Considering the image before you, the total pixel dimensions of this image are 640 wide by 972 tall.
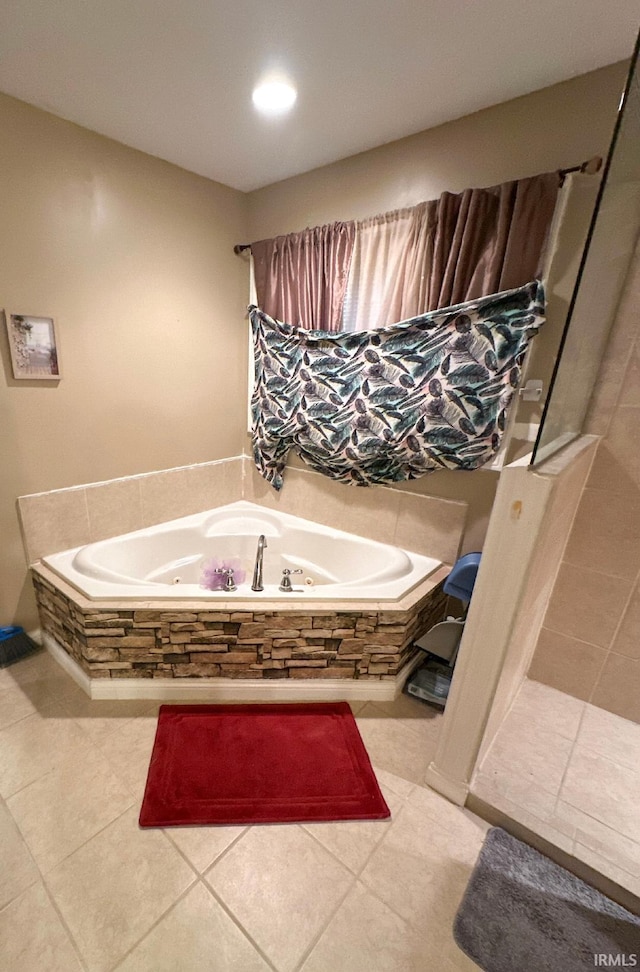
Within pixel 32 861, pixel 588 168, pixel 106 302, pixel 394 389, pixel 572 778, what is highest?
pixel 588 168

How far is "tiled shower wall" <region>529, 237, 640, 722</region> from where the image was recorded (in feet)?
4.65

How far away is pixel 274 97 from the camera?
1.47m

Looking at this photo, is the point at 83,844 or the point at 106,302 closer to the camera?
the point at 83,844

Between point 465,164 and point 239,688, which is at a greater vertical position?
point 465,164

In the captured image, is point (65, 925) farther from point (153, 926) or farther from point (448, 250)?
point (448, 250)

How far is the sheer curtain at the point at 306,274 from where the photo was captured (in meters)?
1.96

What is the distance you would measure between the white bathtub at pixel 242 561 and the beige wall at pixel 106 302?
15.3 inches

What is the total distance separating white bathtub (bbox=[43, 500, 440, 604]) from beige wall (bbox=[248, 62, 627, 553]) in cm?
50

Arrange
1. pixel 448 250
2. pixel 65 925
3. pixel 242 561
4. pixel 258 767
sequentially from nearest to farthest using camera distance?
pixel 65 925, pixel 258 767, pixel 448 250, pixel 242 561

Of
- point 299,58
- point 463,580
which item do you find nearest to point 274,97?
point 299,58

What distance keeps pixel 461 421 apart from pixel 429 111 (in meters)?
1.28

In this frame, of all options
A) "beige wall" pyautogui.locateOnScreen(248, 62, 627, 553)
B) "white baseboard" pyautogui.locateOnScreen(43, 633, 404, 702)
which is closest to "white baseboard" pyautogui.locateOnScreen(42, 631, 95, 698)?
"white baseboard" pyautogui.locateOnScreen(43, 633, 404, 702)

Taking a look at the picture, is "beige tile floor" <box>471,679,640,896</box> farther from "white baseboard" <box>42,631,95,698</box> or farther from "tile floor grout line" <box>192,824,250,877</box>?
"white baseboard" <box>42,631,95,698</box>

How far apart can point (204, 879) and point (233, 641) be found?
0.72 metres
